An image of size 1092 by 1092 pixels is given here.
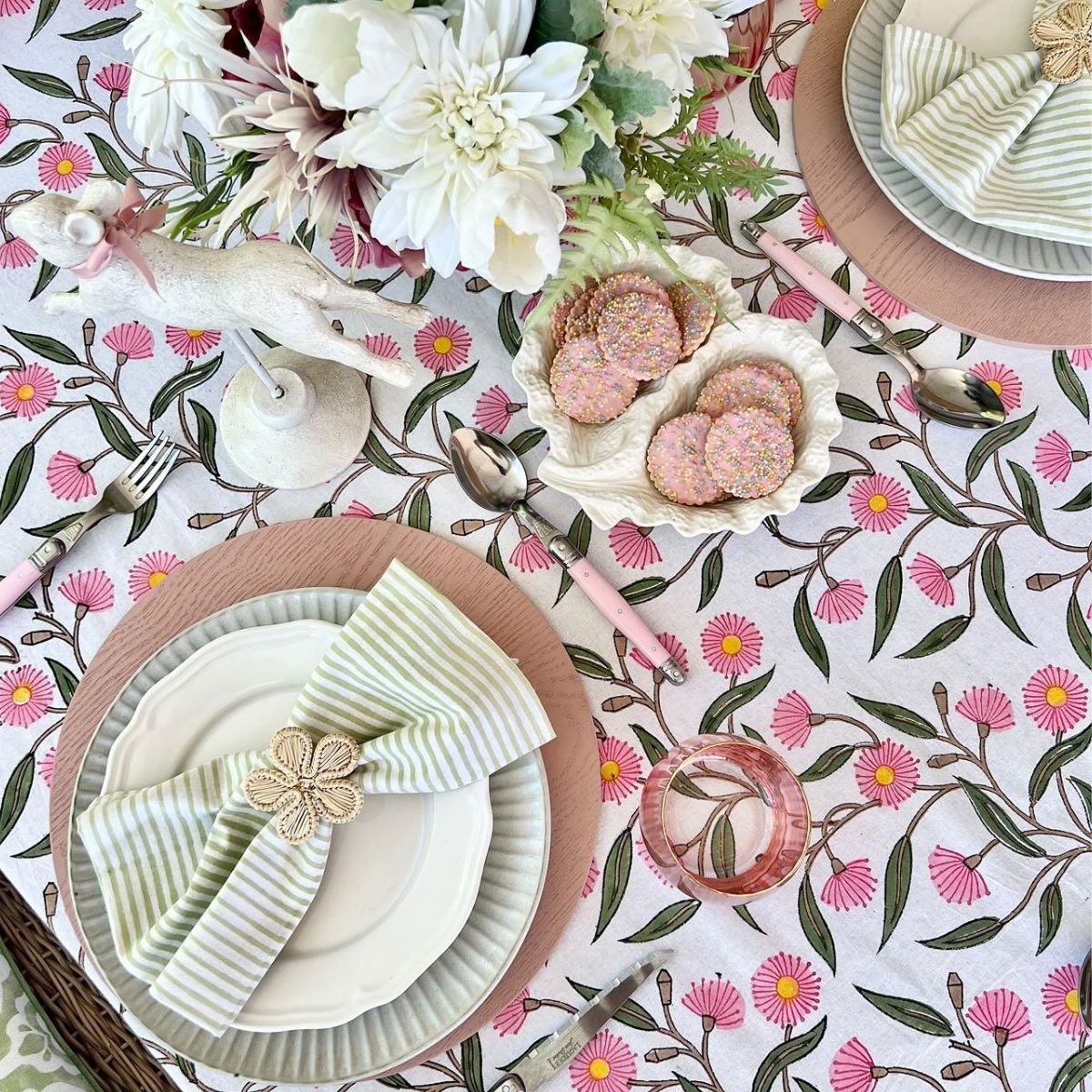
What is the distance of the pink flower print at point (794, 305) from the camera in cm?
71

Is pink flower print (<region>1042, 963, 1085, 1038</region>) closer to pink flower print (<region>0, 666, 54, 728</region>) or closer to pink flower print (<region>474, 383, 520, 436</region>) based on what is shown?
pink flower print (<region>474, 383, 520, 436</region>)

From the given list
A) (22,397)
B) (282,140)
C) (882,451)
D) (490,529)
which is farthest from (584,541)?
(22,397)

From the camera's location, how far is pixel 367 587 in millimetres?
655

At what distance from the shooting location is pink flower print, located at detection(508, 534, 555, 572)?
0.68 m

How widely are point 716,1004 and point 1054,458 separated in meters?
0.49

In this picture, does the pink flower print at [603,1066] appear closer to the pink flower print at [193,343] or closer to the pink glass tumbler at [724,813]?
the pink glass tumbler at [724,813]

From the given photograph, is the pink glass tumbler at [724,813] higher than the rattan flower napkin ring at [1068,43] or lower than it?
lower

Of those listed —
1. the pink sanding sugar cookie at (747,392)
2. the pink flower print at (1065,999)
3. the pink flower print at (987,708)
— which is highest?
the pink sanding sugar cookie at (747,392)

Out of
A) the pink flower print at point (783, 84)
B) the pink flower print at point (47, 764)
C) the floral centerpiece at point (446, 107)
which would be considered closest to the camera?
the floral centerpiece at point (446, 107)

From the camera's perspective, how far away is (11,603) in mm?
662

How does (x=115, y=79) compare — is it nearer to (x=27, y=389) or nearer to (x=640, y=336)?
(x=27, y=389)

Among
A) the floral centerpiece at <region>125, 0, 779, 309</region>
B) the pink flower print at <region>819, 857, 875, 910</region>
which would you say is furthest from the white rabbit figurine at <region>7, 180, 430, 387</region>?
the pink flower print at <region>819, 857, 875, 910</region>

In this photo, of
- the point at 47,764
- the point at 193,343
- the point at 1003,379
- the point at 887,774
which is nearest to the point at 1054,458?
the point at 1003,379

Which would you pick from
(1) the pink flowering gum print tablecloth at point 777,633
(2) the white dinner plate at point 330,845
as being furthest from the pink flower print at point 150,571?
(2) the white dinner plate at point 330,845
